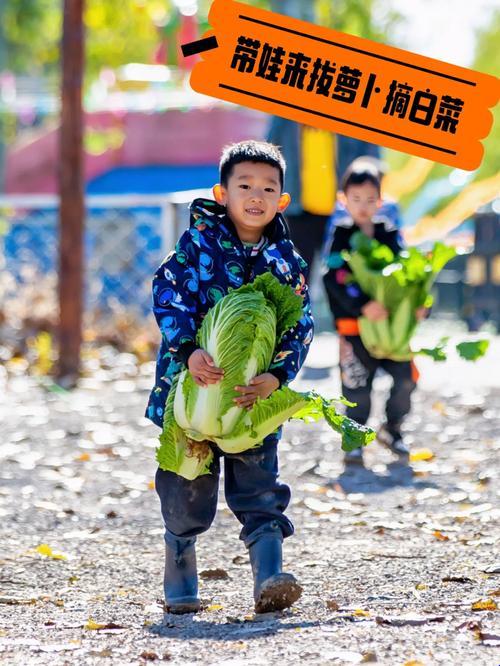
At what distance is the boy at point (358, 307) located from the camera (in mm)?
6859

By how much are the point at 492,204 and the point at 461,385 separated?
A: 575 cm

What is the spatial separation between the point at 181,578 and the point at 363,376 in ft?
9.52

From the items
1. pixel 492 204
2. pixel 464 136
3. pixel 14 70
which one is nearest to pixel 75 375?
pixel 464 136

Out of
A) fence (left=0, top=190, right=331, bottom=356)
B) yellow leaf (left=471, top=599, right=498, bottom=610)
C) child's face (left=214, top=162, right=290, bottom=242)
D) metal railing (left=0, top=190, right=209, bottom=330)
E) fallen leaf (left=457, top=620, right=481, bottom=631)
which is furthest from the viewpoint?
metal railing (left=0, top=190, right=209, bottom=330)

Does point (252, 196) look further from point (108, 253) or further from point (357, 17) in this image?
point (357, 17)

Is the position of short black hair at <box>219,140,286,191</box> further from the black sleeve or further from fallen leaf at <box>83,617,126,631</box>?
the black sleeve

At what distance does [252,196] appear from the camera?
4086 millimetres

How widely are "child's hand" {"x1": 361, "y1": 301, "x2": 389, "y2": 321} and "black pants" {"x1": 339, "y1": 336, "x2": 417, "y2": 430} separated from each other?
8.5 inches

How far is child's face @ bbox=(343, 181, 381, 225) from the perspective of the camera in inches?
269

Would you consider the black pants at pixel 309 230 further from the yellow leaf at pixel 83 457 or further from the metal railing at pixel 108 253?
the yellow leaf at pixel 83 457

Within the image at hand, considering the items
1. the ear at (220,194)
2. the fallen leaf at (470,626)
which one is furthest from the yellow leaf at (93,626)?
the ear at (220,194)

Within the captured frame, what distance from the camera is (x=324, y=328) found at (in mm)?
14398

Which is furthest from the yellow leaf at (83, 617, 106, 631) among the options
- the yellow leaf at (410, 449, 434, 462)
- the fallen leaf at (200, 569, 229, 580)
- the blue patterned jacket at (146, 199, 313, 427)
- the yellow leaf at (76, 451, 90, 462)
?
the yellow leaf at (410, 449, 434, 462)

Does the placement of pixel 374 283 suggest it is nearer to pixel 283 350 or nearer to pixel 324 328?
pixel 283 350
